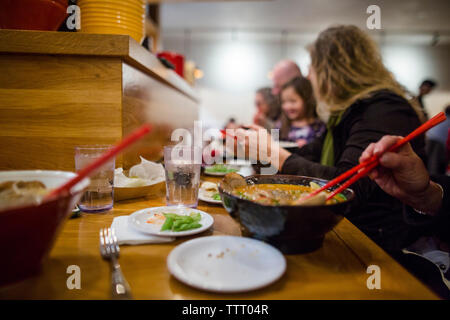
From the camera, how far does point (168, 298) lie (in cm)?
49

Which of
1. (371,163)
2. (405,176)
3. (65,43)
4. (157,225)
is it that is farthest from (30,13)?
(405,176)

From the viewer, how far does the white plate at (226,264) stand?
50 cm

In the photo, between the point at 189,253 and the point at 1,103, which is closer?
the point at 189,253

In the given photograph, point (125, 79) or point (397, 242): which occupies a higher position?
point (125, 79)

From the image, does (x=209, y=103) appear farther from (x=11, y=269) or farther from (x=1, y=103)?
(x=11, y=269)

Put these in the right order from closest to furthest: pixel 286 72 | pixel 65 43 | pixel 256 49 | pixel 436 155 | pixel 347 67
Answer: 1. pixel 65 43
2. pixel 347 67
3. pixel 436 155
4. pixel 286 72
5. pixel 256 49

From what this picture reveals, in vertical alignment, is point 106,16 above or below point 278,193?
above

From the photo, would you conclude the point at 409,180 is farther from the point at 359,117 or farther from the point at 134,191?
the point at 134,191

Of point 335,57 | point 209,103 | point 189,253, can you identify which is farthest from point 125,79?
point 209,103

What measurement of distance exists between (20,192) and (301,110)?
10.6 ft

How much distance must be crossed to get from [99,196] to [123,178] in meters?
0.17

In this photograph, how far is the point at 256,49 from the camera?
28.1 ft

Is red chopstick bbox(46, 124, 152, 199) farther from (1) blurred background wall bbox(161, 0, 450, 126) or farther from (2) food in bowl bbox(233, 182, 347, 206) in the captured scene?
(1) blurred background wall bbox(161, 0, 450, 126)

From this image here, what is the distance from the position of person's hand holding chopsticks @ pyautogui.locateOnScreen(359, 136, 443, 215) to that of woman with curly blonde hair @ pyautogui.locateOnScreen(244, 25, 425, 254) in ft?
0.39
